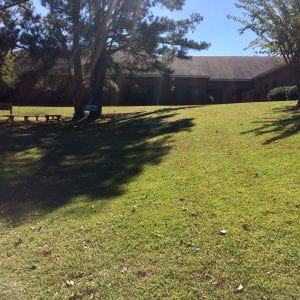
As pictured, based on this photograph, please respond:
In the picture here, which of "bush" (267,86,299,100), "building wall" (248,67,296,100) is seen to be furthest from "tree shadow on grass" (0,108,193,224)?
"building wall" (248,67,296,100)

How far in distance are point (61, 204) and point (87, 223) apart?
129cm

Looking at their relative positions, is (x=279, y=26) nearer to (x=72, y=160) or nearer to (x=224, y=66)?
(x=72, y=160)

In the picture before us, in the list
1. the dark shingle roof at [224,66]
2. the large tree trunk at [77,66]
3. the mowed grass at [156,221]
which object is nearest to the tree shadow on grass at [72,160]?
the mowed grass at [156,221]

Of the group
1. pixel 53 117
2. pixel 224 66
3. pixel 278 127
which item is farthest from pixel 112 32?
pixel 224 66

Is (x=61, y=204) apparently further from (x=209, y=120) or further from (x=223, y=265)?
(x=209, y=120)

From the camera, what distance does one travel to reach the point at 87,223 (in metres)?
6.71

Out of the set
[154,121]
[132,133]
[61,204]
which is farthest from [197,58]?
[61,204]

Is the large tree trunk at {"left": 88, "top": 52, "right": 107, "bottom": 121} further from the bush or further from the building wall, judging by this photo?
the building wall

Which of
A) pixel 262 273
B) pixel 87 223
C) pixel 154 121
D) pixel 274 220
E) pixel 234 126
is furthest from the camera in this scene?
pixel 154 121

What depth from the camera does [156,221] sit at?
648cm

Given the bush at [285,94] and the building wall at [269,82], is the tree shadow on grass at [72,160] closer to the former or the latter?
the bush at [285,94]

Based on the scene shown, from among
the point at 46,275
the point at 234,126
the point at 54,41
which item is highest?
the point at 54,41

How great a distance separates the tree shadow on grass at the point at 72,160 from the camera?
8.36 m

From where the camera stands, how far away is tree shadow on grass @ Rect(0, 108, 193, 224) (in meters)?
8.36
